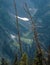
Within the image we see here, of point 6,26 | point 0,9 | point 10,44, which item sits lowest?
point 10,44

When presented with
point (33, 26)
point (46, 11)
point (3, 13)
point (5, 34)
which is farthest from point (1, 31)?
point (33, 26)

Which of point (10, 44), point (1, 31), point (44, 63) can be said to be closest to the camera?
point (44, 63)

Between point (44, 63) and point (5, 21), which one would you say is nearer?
point (44, 63)

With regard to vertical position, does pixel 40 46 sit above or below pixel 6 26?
below

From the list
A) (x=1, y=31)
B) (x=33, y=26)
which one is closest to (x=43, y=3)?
(x=1, y=31)

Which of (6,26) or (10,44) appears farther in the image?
(6,26)

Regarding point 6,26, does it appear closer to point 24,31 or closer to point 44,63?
point 24,31

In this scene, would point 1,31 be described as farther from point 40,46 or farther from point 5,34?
point 40,46

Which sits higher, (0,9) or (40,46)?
(0,9)

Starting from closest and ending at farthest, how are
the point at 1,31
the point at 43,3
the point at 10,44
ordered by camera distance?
the point at 10,44 < the point at 1,31 < the point at 43,3
